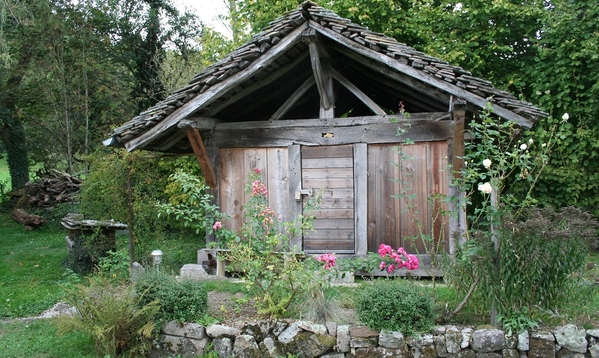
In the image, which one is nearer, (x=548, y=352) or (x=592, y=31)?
(x=548, y=352)

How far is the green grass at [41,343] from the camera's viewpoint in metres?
5.27

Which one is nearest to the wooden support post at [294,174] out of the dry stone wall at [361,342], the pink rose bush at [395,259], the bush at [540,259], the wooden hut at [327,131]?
the wooden hut at [327,131]

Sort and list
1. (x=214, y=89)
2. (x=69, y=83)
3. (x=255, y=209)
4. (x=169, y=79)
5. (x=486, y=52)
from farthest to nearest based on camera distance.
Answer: (x=169, y=79)
(x=69, y=83)
(x=486, y=52)
(x=214, y=89)
(x=255, y=209)

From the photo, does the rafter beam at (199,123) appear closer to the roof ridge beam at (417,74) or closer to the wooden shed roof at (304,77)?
the wooden shed roof at (304,77)

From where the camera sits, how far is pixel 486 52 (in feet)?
38.5

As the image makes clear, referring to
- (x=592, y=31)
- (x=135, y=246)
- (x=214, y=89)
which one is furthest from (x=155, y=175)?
(x=592, y=31)

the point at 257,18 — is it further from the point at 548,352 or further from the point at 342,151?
the point at 548,352

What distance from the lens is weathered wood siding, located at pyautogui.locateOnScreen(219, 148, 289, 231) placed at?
8289mm

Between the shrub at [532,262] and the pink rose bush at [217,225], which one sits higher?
the pink rose bush at [217,225]

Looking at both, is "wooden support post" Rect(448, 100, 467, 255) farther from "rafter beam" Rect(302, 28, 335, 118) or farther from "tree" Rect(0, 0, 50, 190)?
"tree" Rect(0, 0, 50, 190)

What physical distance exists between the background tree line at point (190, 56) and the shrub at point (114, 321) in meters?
8.99

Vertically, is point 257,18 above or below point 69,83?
above

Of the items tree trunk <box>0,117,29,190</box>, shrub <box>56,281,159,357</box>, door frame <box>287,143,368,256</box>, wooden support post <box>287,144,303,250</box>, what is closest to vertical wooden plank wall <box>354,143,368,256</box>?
door frame <box>287,143,368,256</box>

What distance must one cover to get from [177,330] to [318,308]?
146 cm
